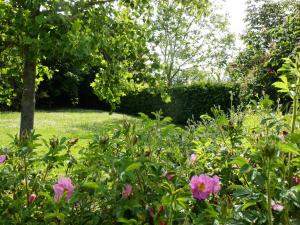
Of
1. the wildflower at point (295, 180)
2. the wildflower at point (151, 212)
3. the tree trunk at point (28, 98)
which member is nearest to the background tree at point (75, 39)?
the tree trunk at point (28, 98)

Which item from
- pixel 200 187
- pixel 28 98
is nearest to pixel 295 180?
pixel 200 187

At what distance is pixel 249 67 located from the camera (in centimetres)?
900

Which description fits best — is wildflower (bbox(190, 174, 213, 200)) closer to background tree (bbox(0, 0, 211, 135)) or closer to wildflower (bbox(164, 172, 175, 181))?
wildflower (bbox(164, 172, 175, 181))

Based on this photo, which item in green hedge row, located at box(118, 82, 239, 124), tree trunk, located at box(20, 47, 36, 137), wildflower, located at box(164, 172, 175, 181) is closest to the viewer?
wildflower, located at box(164, 172, 175, 181)

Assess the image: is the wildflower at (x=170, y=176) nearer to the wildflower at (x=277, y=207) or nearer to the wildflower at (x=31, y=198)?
the wildflower at (x=277, y=207)

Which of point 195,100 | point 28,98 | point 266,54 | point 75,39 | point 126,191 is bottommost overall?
point 126,191

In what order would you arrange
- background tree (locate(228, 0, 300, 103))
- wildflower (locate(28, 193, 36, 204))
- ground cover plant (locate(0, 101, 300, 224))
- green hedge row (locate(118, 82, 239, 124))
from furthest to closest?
1. green hedge row (locate(118, 82, 239, 124))
2. background tree (locate(228, 0, 300, 103))
3. wildflower (locate(28, 193, 36, 204))
4. ground cover plant (locate(0, 101, 300, 224))

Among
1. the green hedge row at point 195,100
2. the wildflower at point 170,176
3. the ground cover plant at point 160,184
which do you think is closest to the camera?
the ground cover plant at point 160,184

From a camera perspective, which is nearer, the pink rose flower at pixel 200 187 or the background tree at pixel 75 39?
the pink rose flower at pixel 200 187

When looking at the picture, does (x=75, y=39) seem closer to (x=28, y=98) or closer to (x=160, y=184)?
(x=28, y=98)

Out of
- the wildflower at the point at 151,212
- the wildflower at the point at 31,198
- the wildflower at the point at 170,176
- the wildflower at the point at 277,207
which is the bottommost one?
the wildflower at the point at 31,198

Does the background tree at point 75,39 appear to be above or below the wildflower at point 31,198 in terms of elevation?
above

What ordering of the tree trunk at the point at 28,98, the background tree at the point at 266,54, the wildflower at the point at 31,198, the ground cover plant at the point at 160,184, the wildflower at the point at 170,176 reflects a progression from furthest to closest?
the background tree at the point at 266,54 → the tree trunk at the point at 28,98 → the wildflower at the point at 31,198 → the wildflower at the point at 170,176 → the ground cover plant at the point at 160,184

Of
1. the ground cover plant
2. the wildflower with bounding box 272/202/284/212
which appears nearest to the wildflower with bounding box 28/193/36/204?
the ground cover plant
